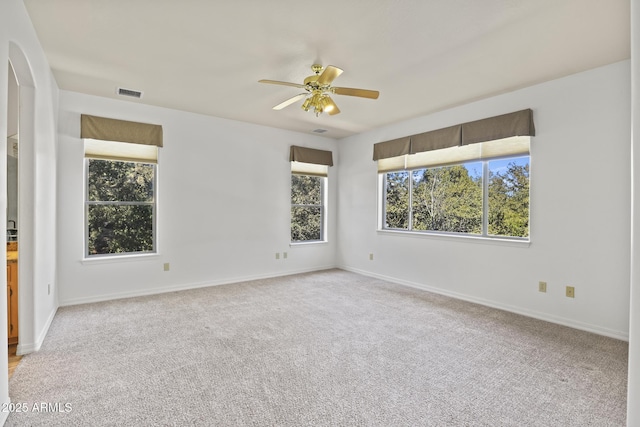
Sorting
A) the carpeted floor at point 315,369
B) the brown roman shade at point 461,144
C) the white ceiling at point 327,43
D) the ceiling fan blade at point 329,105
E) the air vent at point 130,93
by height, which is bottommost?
the carpeted floor at point 315,369

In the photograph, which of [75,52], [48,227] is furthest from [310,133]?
[48,227]

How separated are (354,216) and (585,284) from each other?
3.42 meters

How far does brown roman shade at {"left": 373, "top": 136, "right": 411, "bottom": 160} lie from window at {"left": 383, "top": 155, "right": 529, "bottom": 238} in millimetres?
330

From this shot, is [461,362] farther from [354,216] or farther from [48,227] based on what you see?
[48,227]

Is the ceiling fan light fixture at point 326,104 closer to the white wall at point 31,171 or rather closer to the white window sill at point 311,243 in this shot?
the white wall at point 31,171

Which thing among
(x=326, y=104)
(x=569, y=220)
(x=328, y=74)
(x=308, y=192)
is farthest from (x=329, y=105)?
(x=308, y=192)

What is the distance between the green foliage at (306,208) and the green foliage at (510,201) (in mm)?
3019

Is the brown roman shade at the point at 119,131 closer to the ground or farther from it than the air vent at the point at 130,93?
closer to the ground

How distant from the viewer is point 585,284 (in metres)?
3.24

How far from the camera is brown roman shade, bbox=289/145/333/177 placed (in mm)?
5680

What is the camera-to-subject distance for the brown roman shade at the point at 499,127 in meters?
3.57

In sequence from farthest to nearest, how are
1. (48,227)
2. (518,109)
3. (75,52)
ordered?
(518,109) → (48,227) → (75,52)

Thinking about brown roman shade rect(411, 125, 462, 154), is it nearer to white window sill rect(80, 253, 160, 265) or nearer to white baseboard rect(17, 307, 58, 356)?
white window sill rect(80, 253, 160, 265)

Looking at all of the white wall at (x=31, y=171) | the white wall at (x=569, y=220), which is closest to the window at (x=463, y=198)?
the white wall at (x=569, y=220)
